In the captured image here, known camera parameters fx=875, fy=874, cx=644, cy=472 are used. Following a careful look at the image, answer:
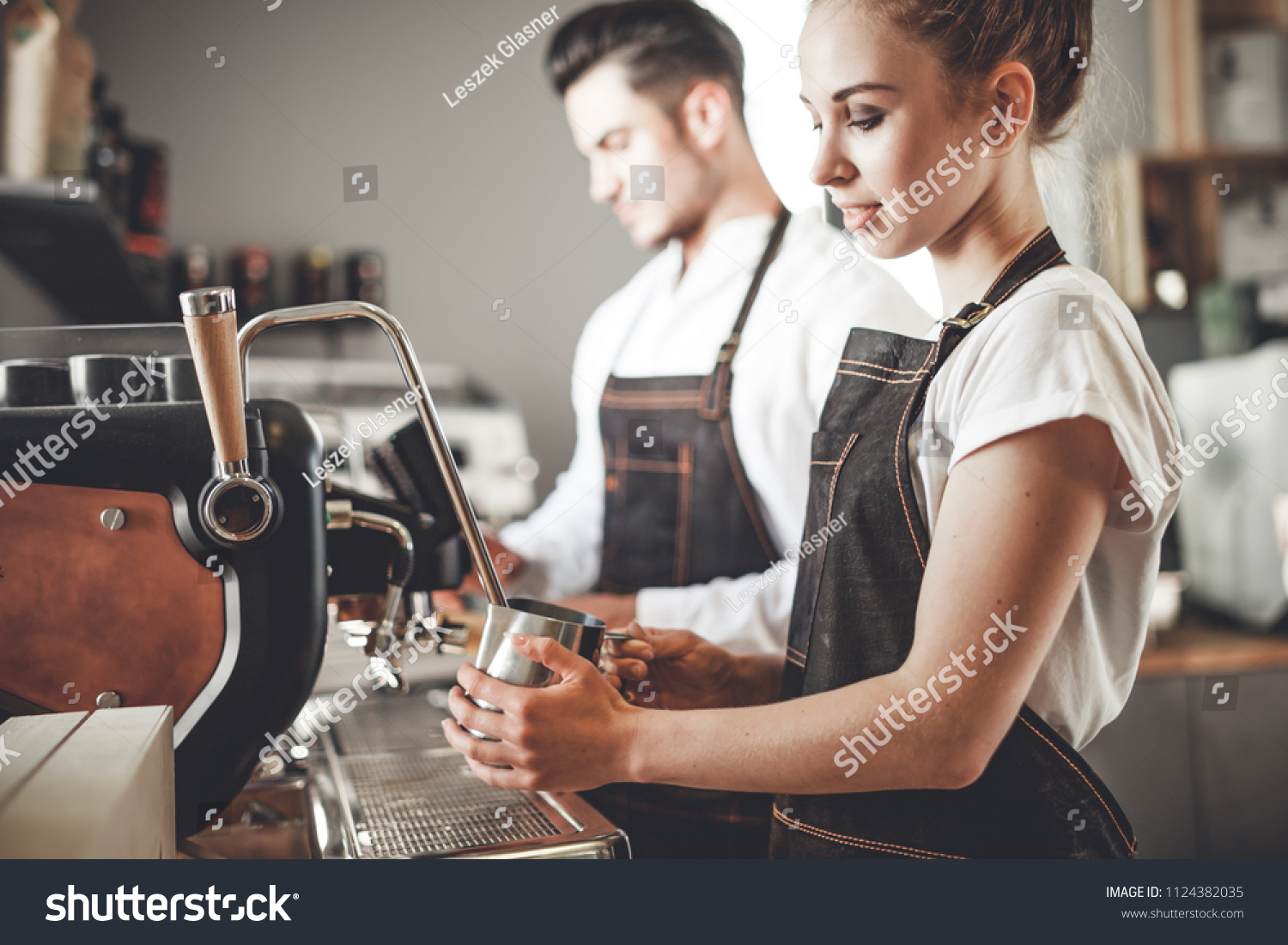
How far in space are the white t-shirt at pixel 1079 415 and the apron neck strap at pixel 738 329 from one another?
10.4 inches

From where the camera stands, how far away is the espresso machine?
0.53 m

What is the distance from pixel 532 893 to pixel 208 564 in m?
0.31

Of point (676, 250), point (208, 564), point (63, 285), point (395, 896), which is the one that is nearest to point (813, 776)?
point (395, 896)

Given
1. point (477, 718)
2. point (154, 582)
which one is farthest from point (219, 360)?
point (477, 718)

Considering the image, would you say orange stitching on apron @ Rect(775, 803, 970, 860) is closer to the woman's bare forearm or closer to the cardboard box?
the woman's bare forearm

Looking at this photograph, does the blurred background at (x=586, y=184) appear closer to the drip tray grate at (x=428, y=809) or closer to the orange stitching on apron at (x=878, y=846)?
the orange stitching on apron at (x=878, y=846)

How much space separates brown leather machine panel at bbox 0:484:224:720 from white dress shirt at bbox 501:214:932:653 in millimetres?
409

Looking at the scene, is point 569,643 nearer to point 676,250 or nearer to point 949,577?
point 949,577

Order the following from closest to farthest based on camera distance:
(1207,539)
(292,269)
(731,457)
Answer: (731,457), (1207,539), (292,269)

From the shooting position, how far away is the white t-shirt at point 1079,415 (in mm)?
515

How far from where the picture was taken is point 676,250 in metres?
0.90

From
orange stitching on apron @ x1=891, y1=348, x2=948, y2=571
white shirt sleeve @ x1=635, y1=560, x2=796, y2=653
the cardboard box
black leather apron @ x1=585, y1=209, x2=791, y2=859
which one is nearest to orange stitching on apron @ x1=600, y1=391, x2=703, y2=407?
black leather apron @ x1=585, y1=209, x2=791, y2=859

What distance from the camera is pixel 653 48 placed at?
2.75 ft

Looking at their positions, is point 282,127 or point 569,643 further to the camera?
point 282,127
